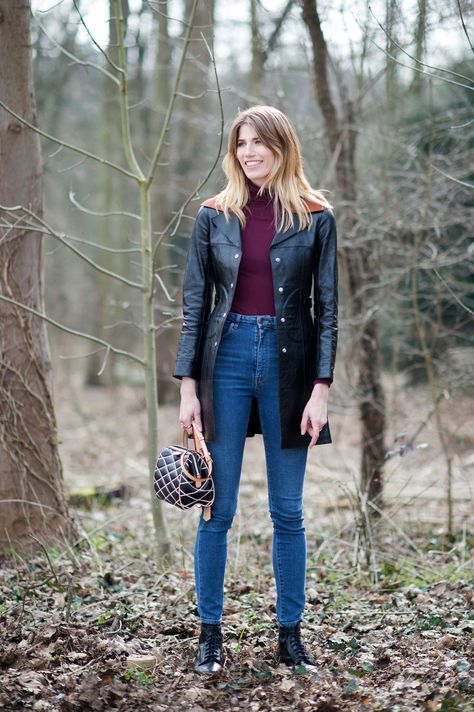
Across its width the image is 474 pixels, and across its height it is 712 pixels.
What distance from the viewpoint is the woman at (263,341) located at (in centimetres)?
316

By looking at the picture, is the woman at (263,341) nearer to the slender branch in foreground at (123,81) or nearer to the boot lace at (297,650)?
the boot lace at (297,650)

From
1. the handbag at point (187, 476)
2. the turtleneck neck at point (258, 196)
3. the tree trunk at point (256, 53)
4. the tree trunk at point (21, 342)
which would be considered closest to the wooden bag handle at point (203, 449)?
the handbag at point (187, 476)

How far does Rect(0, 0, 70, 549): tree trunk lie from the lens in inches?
181

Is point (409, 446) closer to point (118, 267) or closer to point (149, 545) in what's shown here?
point (149, 545)

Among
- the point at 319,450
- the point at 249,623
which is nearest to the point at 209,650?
the point at 249,623

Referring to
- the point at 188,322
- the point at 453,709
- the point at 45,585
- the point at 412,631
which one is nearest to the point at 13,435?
the point at 45,585

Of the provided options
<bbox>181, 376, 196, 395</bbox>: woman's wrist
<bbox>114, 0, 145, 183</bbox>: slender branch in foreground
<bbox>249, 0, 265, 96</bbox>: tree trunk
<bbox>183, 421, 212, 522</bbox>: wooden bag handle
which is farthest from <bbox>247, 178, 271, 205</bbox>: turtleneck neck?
<bbox>249, 0, 265, 96</bbox>: tree trunk

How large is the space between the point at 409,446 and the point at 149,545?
2006 millimetres

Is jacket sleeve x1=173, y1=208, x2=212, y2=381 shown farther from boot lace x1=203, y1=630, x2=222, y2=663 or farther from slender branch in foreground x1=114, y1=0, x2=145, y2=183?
slender branch in foreground x1=114, y1=0, x2=145, y2=183

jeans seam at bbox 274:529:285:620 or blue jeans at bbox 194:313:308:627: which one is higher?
blue jeans at bbox 194:313:308:627

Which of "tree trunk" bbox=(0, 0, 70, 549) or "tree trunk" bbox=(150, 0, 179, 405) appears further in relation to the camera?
"tree trunk" bbox=(150, 0, 179, 405)

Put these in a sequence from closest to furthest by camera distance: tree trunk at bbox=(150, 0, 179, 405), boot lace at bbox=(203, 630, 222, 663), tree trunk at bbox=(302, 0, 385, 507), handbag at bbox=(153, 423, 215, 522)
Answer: handbag at bbox=(153, 423, 215, 522) < boot lace at bbox=(203, 630, 222, 663) < tree trunk at bbox=(302, 0, 385, 507) < tree trunk at bbox=(150, 0, 179, 405)

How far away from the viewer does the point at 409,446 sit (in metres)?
5.16

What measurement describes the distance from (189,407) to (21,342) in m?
1.87
